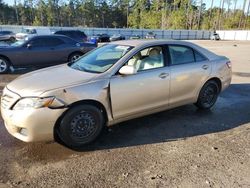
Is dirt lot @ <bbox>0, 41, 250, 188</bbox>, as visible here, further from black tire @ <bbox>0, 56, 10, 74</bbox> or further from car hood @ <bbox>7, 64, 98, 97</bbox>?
black tire @ <bbox>0, 56, 10, 74</bbox>

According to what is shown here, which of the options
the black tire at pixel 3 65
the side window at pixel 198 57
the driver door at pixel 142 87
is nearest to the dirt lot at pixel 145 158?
the driver door at pixel 142 87

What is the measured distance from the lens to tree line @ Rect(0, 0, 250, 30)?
86875mm

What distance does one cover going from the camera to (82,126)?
4258 millimetres

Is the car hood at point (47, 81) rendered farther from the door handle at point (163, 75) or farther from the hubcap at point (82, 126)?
the door handle at point (163, 75)

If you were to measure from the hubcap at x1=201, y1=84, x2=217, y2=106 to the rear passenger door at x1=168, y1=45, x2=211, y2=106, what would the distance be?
31 centimetres

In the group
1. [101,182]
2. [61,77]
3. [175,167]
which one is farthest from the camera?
[61,77]

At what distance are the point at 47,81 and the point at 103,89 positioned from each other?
2.83ft

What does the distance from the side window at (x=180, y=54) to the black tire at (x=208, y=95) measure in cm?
74

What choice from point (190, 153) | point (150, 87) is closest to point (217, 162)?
point (190, 153)

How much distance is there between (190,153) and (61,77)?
2305 millimetres

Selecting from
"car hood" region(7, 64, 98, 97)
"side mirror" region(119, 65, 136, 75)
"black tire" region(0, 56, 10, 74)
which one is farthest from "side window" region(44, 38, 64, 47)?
"side mirror" region(119, 65, 136, 75)

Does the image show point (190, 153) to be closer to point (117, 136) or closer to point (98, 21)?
point (117, 136)

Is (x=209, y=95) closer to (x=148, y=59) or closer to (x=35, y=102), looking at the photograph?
(x=148, y=59)

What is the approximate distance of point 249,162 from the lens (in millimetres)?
3947
